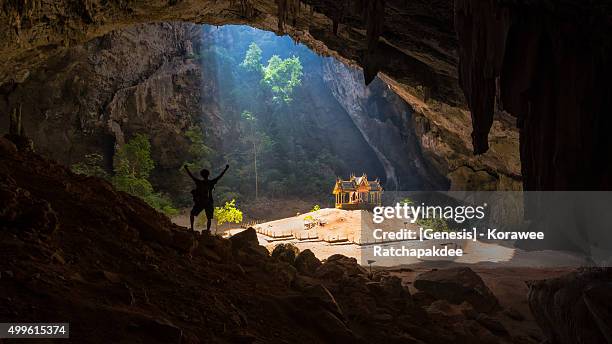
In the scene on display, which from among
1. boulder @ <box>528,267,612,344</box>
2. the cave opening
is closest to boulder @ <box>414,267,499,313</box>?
boulder @ <box>528,267,612,344</box>

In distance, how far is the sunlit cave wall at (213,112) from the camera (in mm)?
23891

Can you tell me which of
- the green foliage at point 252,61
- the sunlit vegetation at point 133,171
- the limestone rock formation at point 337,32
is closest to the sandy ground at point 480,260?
the limestone rock formation at point 337,32

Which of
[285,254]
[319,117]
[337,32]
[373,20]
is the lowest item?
[285,254]

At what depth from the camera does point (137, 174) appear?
22719mm

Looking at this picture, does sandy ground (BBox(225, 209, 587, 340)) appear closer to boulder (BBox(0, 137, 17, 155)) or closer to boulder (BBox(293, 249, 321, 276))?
boulder (BBox(293, 249, 321, 276))

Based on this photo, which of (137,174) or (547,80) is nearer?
(547,80)

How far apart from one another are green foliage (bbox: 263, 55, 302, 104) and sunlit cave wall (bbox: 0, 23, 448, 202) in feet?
3.54

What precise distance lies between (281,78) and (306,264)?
3379cm

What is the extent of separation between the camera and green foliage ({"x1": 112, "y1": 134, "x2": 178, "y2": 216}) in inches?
754

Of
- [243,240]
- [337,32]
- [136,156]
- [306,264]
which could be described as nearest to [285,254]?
[306,264]

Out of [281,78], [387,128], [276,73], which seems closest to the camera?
[387,128]

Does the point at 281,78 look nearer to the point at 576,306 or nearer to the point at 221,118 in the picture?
the point at 221,118

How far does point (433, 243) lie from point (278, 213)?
17152 millimetres

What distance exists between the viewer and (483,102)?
18.8ft
